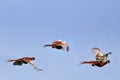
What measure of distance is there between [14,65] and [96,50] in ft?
37.2

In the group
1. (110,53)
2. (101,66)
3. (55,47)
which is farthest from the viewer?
(55,47)

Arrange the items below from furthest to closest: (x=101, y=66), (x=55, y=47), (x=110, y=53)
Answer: (x=55, y=47)
(x=101, y=66)
(x=110, y=53)

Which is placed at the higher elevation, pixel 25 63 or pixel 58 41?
pixel 58 41

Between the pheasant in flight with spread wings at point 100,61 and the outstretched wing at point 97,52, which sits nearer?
the pheasant in flight with spread wings at point 100,61

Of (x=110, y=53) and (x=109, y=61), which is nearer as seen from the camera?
(x=110, y=53)

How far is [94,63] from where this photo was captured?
62.0 metres

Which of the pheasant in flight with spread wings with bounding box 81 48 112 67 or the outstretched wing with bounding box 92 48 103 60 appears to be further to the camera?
the outstretched wing with bounding box 92 48 103 60

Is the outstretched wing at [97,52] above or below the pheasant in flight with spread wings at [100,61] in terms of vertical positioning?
above

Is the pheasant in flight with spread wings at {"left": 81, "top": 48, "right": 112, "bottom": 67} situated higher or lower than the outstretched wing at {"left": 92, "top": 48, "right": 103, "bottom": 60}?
lower

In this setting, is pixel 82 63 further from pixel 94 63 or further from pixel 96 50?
pixel 96 50

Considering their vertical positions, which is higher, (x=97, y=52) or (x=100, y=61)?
(x=97, y=52)

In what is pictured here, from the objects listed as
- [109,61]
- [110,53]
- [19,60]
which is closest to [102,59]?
[109,61]

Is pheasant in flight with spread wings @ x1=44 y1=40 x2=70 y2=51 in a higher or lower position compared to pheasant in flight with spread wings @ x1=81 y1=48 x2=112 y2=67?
higher

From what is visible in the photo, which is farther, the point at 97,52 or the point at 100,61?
the point at 97,52
